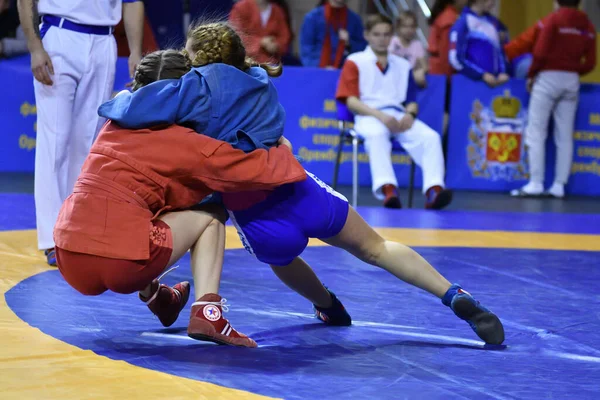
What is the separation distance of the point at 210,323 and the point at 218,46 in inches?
33.1

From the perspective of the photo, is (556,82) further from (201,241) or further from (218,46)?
(201,241)

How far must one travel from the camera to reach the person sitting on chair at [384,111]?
282 inches

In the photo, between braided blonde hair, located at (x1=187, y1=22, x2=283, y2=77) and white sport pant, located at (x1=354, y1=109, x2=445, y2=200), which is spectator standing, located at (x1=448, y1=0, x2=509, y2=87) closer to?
white sport pant, located at (x1=354, y1=109, x2=445, y2=200)

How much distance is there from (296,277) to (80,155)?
1.69 meters

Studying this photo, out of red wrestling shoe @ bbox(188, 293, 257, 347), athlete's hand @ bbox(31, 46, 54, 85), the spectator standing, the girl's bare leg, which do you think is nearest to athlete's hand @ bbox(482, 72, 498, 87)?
the spectator standing

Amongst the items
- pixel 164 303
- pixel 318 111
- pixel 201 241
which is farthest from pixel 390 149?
pixel 201 241

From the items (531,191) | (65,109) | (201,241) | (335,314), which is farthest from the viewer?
(531,191)

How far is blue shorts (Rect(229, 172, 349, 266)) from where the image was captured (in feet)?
9.55

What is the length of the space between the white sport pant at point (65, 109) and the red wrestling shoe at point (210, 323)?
5.80 feet

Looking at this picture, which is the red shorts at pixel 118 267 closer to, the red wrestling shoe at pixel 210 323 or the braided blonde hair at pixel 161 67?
the red wrestling shoe at pixel 210 323

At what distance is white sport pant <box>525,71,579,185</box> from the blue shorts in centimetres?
581

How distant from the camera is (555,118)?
8523 millimetres

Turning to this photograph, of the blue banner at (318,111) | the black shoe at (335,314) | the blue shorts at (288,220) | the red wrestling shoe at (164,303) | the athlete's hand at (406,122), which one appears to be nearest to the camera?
the blue shorts at (288,220)

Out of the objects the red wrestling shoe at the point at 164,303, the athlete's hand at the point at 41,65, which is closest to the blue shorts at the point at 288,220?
the red wrestling shoe at the point at 164,303
